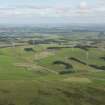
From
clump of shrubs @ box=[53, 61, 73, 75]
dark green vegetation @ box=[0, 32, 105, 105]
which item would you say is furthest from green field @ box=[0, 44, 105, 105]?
clump of shrubs @ box=[53, 61, 73, 75]

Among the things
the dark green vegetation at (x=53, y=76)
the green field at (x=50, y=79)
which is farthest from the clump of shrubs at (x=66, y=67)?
the green field at (x=50, y=79)

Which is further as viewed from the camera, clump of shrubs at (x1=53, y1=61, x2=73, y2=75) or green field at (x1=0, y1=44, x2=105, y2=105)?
clump of shrubs at (x1=53, y1=61, x2=73, y2=75)

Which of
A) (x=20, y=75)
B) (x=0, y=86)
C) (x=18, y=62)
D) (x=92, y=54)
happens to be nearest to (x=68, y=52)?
(x=92, y=54)

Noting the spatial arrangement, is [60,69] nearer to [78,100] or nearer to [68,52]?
[68,52]

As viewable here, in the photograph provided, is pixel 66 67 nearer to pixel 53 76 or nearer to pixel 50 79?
pixel 53 76

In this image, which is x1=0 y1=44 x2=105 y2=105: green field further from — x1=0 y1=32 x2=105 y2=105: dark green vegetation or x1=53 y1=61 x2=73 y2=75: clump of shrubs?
x1=53 y1=61 x2=73 y2=75: clump of shrubs

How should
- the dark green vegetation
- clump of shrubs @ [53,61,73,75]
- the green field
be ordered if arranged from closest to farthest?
the green field
the dark green vegetation
clump of shrubs @ [53,61,73,75]

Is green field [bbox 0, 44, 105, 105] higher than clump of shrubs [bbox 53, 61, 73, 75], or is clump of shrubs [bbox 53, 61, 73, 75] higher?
green field [bbox 0, 44, 105, 105]

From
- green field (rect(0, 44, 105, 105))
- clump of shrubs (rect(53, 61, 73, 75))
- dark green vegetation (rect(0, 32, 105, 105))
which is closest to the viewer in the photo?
green field (rect(0, 44, 105, 105))
